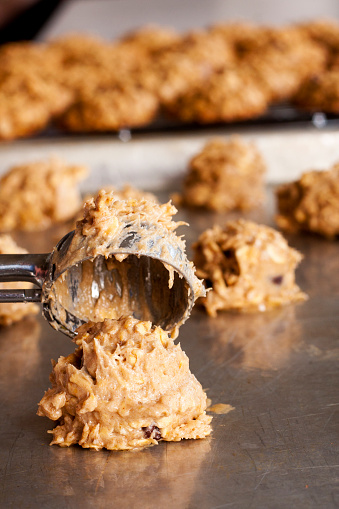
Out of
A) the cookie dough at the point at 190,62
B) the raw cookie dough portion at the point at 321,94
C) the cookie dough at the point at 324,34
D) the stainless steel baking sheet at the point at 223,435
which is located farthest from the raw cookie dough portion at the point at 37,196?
the cookie dough at the point at 324,34

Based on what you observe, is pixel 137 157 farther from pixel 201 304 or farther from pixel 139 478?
pixel 139 478

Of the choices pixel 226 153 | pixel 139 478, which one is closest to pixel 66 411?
pixel 139 478

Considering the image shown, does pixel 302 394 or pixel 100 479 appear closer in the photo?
pixel 100 479

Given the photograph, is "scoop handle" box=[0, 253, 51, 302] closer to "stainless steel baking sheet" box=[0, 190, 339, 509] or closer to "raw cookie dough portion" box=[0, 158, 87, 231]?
"stainless steel baking sheet" box=[0, 190, 339, 509]

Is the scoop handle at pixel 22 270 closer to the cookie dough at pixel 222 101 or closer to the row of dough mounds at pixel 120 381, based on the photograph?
the row of dough mounds at pixel 120 381

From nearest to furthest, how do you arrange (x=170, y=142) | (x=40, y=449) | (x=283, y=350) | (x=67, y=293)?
(x=40, y=449)
(x=67, y=293)
(x=283, y=350)
(x=170, y=142)

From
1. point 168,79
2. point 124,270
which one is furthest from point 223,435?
A: point 168,79
